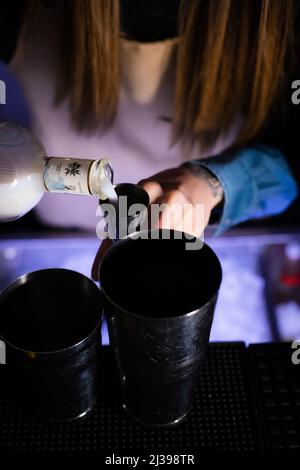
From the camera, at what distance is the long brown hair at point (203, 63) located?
1.02m

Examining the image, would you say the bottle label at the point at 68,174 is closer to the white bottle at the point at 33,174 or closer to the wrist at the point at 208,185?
the white bottle at the point at 33,174

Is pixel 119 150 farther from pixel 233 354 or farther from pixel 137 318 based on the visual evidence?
pixel 137 318

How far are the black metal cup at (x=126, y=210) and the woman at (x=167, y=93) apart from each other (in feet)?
0.55

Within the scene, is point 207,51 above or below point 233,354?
above

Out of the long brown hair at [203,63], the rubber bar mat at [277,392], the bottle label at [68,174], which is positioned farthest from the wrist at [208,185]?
the bottle label at [68,174]

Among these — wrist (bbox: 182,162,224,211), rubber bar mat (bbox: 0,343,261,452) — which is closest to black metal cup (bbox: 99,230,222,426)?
rubber bar mat (bbox: 0,343,261,452)

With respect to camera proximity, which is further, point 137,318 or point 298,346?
point 298,346

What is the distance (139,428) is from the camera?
70cm

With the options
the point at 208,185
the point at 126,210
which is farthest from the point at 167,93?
the point at 126,210

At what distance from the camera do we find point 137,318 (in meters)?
0.51

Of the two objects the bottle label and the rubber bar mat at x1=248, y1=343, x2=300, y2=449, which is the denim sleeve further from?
the bottle label

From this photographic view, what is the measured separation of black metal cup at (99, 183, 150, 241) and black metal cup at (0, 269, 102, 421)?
0.09 meters

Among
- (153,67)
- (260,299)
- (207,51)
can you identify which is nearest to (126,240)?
(260,299)
